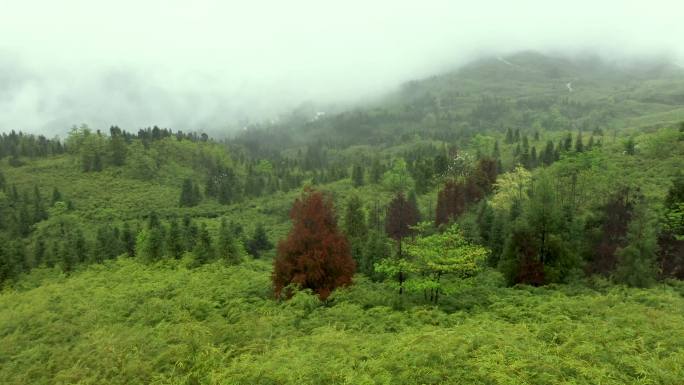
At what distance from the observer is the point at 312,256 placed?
25.4m

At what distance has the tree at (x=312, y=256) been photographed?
82.8 feet

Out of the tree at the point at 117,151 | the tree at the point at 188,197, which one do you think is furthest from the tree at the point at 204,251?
the tree at the point at 117,151

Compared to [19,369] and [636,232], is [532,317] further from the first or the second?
[19,369]

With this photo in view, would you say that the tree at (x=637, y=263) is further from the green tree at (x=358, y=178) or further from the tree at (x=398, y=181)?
the green tree at (x=358, y=178)

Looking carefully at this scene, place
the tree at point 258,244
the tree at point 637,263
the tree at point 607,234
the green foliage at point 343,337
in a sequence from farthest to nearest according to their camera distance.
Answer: the tree at point 258,244, the tree at point 607,234, the tree at point 637,263, the green foliage at point 343,337

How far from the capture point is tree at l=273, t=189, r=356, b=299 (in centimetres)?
2523

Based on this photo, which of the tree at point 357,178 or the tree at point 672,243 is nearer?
the tree at point 672,243

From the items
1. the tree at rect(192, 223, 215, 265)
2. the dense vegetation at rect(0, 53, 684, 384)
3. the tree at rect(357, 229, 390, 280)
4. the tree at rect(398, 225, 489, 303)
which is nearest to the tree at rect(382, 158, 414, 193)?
the dense vegetation at rect(0, 53, 684, 384)

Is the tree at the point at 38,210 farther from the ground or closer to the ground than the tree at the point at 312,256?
closer to the ground

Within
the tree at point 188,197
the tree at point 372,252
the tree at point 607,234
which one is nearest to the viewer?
the tree at point 607,234

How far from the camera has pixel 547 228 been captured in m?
27.2

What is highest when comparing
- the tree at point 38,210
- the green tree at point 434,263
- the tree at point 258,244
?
the green tree at point 434,263

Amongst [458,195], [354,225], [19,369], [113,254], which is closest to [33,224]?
[113,254]

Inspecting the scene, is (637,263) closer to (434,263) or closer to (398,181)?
(434,263)
